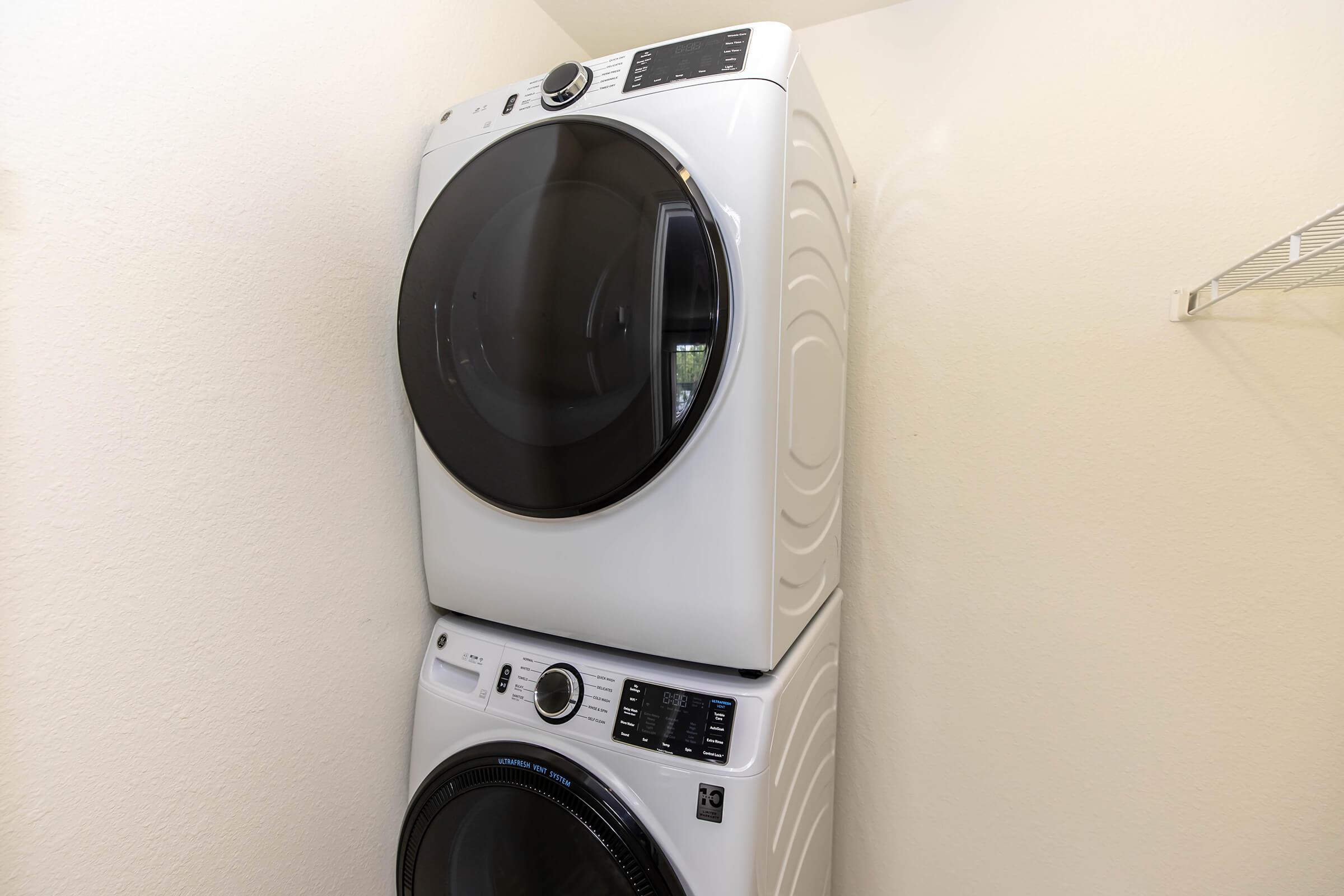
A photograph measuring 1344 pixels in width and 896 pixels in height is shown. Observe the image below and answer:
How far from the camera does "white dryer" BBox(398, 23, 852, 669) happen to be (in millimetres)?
791

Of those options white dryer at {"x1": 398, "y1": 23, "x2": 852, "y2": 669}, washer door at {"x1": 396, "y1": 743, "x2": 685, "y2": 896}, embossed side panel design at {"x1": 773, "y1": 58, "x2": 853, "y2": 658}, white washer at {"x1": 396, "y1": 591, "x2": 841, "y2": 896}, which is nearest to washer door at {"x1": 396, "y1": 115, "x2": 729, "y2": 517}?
white dryer at {"x1": 398, "y1": 23, "x2": 852, "y2": 669}

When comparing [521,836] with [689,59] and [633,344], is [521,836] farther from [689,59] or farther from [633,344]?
[689,59]

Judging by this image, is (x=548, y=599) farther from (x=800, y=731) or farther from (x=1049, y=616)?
(x=1049, y=616)

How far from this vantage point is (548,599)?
94 cm

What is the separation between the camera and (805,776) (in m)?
1.04

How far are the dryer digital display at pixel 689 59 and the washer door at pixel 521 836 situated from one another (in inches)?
37.5

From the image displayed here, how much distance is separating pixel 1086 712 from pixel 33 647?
1609 mm

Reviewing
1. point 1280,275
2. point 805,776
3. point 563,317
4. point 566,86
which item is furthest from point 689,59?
point 805,776

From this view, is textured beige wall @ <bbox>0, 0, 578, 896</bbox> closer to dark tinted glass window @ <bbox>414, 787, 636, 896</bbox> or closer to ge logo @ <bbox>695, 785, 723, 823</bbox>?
dark tinted glass window @ <bbox>414, 787, 636, 896</bbox>

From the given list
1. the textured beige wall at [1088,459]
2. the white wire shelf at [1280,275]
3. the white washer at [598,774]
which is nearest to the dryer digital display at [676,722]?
the white washer at [598,774]

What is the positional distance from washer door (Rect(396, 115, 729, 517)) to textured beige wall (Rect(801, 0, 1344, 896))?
703 mm

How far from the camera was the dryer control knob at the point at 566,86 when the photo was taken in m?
0.91

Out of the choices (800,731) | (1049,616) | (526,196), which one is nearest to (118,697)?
(526,196)

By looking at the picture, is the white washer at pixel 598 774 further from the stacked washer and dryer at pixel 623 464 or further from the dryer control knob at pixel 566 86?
the dryer control knob at pixel 566 86
